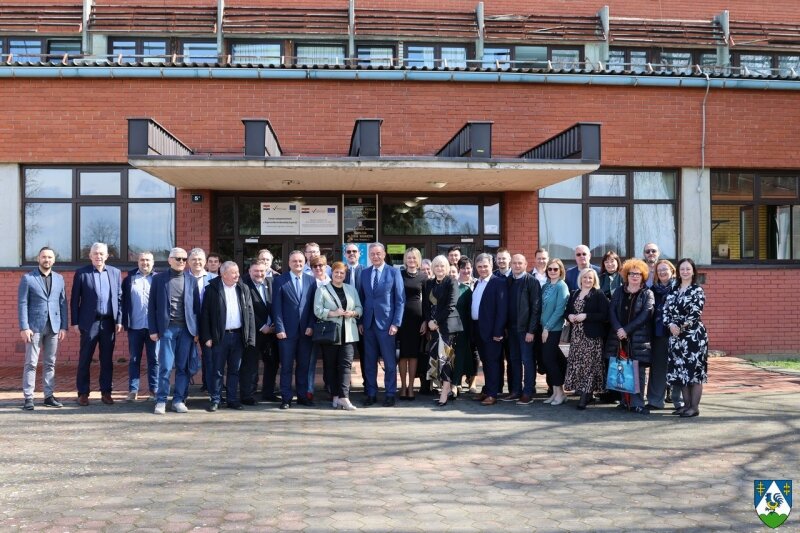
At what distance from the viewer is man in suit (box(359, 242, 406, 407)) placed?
30.0 ft

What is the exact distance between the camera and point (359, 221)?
13406 millimetres

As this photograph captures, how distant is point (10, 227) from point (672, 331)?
10.7 meters

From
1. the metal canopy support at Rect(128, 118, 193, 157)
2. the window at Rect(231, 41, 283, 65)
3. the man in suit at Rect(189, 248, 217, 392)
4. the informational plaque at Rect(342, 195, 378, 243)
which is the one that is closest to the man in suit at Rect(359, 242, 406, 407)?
the man in suit at Rect(189, 248, 217, 392)

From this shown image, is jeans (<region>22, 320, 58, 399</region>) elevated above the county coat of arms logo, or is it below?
A: above

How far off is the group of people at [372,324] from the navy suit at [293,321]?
0.06ft

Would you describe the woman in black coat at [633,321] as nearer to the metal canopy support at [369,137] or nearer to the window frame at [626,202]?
the metal canopy support at [369,137]

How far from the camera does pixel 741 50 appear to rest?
17234 millimetres

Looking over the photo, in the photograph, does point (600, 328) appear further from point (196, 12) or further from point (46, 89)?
point (196, 12)

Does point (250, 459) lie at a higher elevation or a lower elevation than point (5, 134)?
lower

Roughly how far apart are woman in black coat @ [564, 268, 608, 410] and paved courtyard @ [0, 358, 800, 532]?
34 cm

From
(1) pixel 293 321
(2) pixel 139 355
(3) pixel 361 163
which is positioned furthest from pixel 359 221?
(2) pixel 139 355

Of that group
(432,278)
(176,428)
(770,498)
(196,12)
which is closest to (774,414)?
(770,498)

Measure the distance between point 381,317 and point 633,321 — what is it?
9.52ft

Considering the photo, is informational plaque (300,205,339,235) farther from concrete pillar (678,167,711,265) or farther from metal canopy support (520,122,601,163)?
concrete pillar (678,167,711,265)
